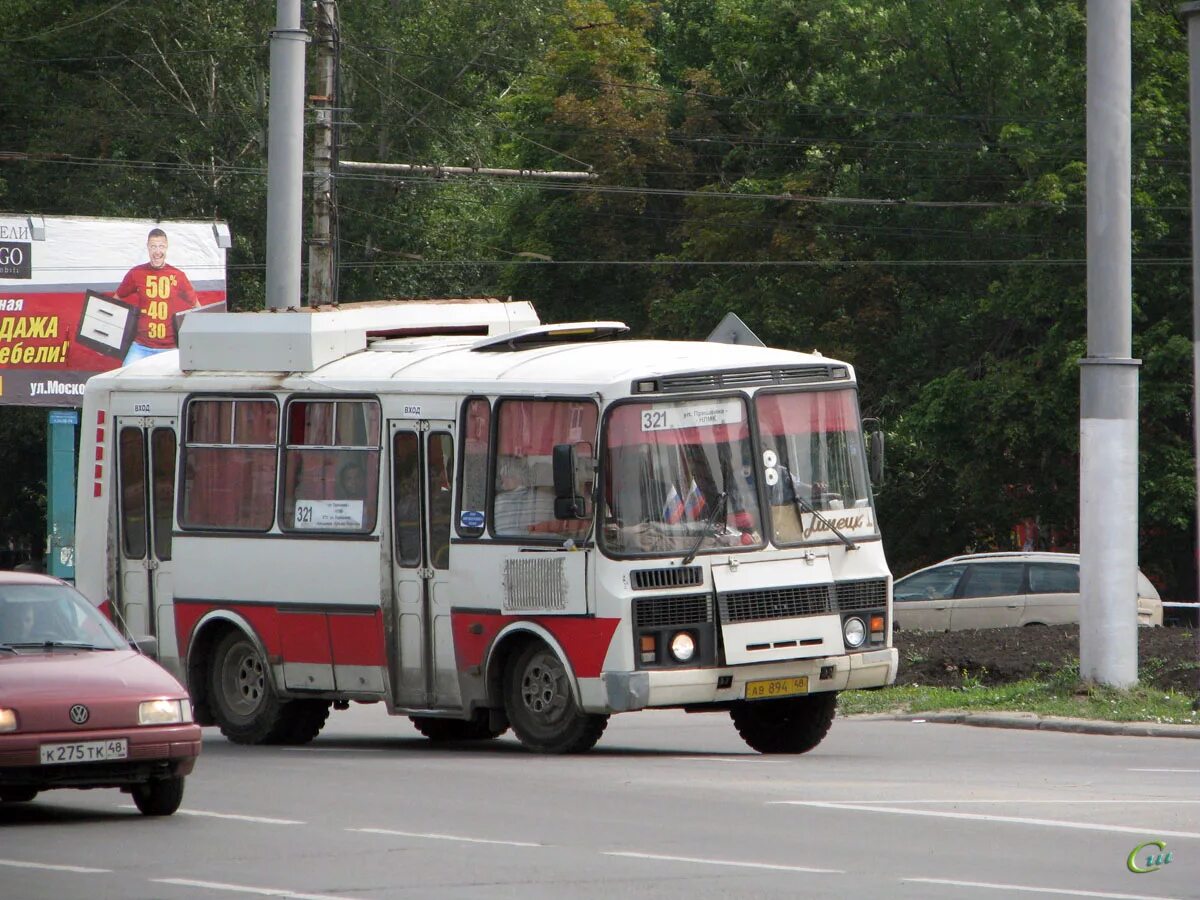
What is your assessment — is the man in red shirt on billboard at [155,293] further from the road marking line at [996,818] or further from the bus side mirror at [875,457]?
the road marking line at [996,818]

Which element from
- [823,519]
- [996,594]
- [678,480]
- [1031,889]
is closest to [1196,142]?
[823,519]

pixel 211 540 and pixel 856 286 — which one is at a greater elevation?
pixel 856 286

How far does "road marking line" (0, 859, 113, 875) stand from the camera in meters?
9.78

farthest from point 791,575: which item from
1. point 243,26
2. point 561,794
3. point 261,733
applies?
point 243,26

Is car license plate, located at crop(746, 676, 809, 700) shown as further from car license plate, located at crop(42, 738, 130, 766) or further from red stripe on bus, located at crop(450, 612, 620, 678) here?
car license plate, located at crop(42, 738, 130, 766)

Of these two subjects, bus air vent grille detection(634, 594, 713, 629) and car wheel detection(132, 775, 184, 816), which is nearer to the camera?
car wheel detection(132, 775, 184, 816)

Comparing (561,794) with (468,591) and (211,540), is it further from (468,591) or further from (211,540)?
(211,540)

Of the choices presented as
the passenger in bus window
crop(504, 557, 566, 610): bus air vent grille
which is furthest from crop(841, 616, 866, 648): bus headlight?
the passenger in bus window

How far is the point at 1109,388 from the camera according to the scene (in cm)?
1948

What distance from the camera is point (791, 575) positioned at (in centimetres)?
1510

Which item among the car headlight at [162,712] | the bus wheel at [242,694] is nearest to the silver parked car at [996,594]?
the bus wheel at [242,694]

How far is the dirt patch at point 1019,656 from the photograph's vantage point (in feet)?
68.6

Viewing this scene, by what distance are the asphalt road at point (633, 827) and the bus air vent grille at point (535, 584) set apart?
1.07 meters

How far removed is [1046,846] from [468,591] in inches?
246
